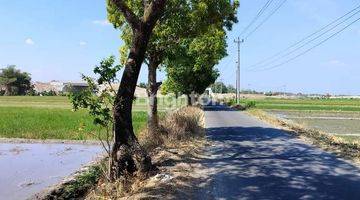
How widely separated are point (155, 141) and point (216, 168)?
4300 millimetres

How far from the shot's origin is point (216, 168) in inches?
494

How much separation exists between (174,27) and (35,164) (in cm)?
627

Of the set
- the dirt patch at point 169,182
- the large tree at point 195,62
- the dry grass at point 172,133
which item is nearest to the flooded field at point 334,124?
the large tree at point 195,62

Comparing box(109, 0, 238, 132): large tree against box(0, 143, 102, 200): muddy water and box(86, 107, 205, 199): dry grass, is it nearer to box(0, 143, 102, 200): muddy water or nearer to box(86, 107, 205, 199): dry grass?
box(86, 107, 205, 199): dry grass

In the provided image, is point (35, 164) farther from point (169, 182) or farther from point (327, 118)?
point (327, 118)

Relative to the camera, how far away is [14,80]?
125 meters

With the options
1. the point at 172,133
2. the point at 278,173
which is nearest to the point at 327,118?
the point at 172,133

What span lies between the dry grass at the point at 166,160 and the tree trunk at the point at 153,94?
0.96 feet

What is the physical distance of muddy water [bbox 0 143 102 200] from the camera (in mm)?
11727

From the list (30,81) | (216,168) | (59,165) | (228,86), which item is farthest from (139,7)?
(228,86)

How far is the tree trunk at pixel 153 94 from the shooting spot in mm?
17214

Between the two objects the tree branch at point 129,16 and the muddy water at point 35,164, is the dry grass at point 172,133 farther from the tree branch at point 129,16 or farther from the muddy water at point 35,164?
the tree branch at point 129,16

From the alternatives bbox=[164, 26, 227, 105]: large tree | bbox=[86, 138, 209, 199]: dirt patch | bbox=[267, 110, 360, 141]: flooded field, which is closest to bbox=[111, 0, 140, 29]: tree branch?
bbox=[86, 138, 209, 199]: dirt patch

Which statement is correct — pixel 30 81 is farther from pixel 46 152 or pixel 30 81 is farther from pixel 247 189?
pixel 247 189
